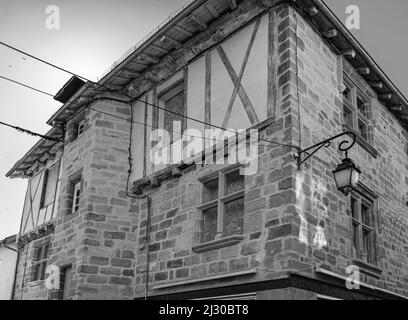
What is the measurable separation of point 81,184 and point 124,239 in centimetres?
146

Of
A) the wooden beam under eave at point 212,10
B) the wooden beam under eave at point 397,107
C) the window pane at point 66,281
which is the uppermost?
the wooden beam under eave at point 212,10

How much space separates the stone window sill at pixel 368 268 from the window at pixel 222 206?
1806 mm

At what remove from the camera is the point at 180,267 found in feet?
24.8

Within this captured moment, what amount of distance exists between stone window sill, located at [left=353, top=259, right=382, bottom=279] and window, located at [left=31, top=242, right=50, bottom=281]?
7.36 metres

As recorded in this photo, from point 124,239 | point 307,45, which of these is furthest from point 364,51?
point 124,239

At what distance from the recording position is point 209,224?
754cm

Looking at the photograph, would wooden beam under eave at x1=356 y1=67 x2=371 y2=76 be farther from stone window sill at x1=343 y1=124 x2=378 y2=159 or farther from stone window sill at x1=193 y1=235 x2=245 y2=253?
stone window sill at x1=193 y1=235 x2=245 y2=253

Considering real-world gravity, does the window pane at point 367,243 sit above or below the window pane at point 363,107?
below

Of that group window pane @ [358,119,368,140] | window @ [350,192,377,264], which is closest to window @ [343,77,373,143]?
window pane @ [358,119,368,140]

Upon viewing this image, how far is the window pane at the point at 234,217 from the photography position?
7.03m

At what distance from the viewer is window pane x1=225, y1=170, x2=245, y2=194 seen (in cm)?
725

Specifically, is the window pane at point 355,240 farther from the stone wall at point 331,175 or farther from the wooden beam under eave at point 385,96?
the wooden beam under eave at point 385,96

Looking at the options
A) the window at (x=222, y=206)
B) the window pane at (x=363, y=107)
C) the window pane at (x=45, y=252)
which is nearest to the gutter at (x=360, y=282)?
the window at (x=222, y=206)
